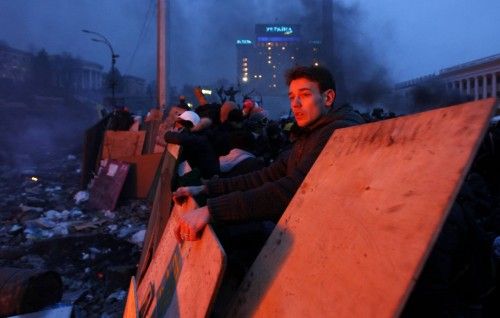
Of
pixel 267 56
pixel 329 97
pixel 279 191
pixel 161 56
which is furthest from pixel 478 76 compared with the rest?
pixel 279 191

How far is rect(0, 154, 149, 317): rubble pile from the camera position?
486cm

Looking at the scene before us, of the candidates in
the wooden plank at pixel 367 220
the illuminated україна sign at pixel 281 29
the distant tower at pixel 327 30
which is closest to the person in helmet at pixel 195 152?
the wooden plank at pixel 367 220

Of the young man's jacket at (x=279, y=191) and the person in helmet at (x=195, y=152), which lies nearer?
the young man's jacket at (x=279, y=191)

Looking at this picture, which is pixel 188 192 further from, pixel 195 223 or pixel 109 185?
pixel 109 185

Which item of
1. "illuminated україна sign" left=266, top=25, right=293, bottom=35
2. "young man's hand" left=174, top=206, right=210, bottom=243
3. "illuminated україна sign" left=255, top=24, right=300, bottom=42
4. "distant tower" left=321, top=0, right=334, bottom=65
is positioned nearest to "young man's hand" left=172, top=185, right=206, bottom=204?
"young man's hand" left=174, top=206, right=210, bottom=243

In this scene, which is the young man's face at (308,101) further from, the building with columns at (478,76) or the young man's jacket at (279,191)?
the building with columns at (478,76)

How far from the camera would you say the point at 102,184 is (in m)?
9.42

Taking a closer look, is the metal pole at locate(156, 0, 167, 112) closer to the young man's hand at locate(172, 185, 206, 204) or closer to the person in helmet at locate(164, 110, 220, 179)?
the person in helmet at locate(164, 110, 220, 179)

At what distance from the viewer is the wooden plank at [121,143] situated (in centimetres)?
1178

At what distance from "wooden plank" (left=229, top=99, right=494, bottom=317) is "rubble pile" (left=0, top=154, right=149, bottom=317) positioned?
9.91 feet

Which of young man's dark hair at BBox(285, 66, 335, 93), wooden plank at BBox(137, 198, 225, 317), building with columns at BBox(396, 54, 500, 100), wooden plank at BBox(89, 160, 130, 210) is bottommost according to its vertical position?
wooden plank at BBox(89, 160, 130, 210)

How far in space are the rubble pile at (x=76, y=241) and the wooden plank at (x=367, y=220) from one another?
3022 millimetres

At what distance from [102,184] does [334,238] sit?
28.5 ft

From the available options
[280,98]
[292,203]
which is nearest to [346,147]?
[292,203]
